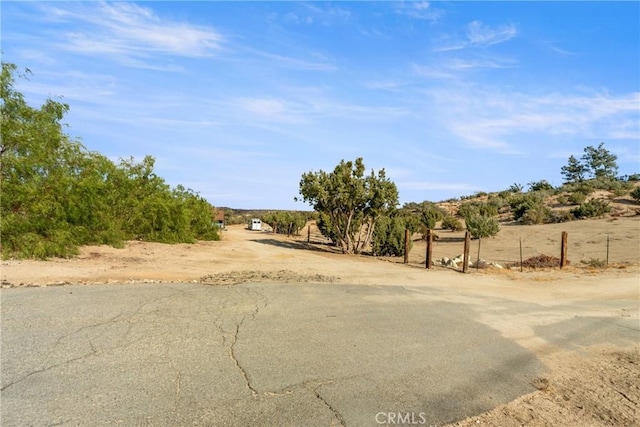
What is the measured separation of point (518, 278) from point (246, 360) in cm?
1303

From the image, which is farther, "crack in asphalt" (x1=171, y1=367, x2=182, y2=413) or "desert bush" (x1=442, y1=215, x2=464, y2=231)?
"desert bush" (x1=442, y1=215, x2=464, y2=231)

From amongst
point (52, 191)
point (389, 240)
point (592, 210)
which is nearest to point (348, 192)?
point (389, 240)

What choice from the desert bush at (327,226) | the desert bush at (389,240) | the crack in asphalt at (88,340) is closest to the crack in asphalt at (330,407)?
the crack in asphalt at (88,340)

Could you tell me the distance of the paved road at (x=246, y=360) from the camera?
3.96 m

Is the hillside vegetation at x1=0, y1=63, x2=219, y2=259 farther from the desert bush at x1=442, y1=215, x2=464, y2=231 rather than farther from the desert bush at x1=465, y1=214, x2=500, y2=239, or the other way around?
the desert bush at x1=442, y1=215, x2=464, y2=231

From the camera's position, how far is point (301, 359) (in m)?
5.38

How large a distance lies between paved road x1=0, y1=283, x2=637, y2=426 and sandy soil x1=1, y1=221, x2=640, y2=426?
42cm

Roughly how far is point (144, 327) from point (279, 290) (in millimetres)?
3924

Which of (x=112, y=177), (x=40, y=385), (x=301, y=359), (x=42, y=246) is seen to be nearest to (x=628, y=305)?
(x=301, y=359)

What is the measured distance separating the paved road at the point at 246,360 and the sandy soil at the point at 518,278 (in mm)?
421

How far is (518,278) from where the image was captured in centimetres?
1544

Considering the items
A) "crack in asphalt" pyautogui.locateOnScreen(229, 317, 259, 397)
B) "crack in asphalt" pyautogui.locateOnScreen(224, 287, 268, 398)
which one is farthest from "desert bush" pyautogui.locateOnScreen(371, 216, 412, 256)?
"crack in asphalt" pyautogui.locateOnScreen(229, 317, 259, 397)

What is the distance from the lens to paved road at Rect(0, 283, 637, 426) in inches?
156

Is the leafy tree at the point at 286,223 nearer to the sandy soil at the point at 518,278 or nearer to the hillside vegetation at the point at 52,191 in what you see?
the sandy soil at the point at 518,278
